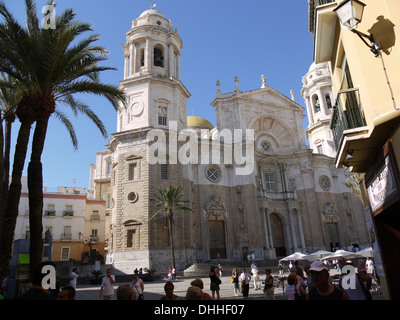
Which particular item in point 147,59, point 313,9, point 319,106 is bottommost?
point 313,9

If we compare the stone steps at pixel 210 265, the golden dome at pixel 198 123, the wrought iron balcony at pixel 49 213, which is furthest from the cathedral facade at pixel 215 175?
the wrought iron balcony at pixel 49 213

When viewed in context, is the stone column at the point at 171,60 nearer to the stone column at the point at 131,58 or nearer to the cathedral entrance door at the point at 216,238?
the stone column at the point at 131,58

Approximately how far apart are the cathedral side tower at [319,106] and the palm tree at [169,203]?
82.9 feet

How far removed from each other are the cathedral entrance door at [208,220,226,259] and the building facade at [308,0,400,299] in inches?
912

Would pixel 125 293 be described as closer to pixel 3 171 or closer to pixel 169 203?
pixel 3 171

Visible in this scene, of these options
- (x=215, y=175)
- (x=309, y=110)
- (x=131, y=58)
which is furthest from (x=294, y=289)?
(x=309, y=110)

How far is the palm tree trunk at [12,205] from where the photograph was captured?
10062mm

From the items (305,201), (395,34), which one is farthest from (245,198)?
(395,34)

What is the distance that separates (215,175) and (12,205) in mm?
24234

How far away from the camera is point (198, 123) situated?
157 ft

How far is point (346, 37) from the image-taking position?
7.88 meters

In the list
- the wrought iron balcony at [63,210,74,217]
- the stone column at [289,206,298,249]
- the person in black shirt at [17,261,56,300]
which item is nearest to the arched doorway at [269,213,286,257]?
the stone column at [289,206,298,249]
